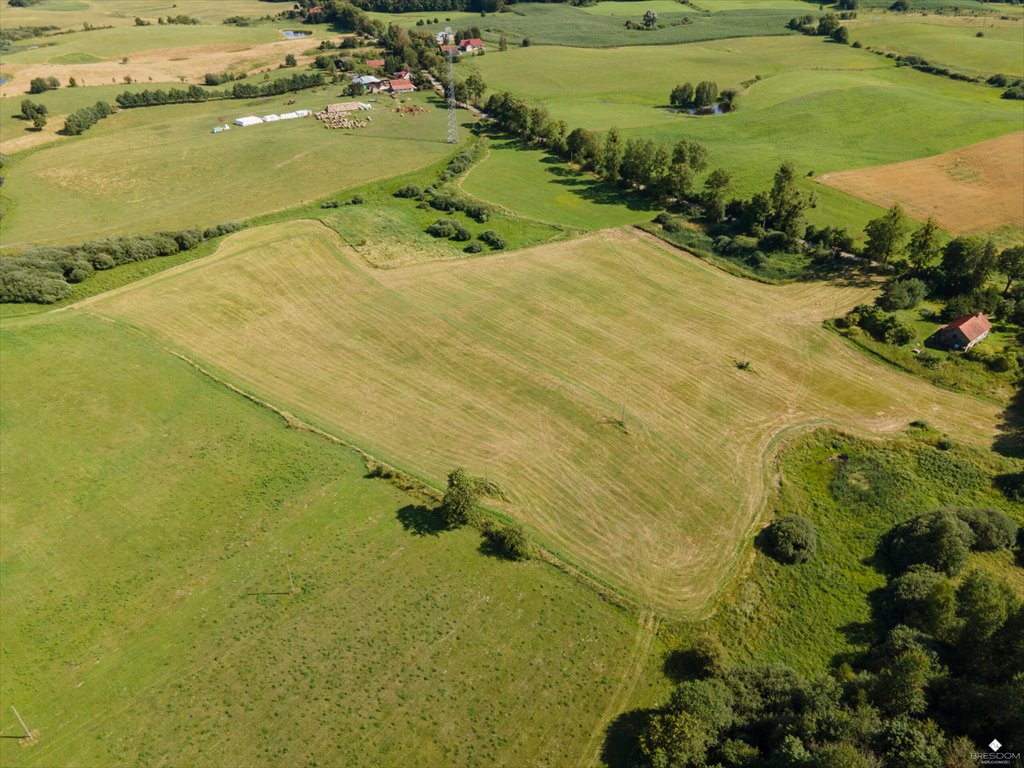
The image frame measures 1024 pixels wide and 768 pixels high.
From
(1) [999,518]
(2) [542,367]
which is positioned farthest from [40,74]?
(1) [999,518]

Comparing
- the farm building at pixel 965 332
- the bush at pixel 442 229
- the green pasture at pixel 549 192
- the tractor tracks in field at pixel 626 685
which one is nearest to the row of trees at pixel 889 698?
the tractor tracks in field at pixel 626 685

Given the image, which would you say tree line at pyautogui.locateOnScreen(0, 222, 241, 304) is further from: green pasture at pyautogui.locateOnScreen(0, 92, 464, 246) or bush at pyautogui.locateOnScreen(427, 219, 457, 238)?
bush at pyautogui.locateOnScreen(427, 219, 457, 238)

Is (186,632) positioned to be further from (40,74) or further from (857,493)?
(40,74)

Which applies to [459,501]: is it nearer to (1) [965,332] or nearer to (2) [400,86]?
(1) [965,332]

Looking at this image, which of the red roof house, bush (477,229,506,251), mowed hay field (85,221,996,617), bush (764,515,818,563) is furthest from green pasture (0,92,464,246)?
bush (764,515,818,563)

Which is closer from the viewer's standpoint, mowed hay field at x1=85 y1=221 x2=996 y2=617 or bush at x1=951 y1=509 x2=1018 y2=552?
bush at x1=951 y1=509 x2=1018 y2=552

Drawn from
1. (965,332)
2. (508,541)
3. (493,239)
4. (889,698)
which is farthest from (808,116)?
(889,698)

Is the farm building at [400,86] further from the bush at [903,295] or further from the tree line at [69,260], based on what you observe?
the bush at [903,295]
